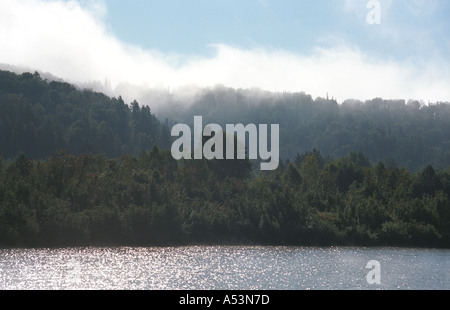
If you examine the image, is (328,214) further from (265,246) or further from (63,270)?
(63,270)

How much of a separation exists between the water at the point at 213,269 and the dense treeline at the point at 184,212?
322 inches

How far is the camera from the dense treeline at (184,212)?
107875 mm

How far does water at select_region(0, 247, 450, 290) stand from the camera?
67.6 meters

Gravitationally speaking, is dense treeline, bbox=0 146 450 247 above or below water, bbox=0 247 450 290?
above

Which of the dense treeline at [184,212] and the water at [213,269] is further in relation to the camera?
the dense treeline at [184,212]

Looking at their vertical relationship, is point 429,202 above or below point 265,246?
above

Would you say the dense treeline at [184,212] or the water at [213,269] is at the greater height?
the dense treeline at [184,212]

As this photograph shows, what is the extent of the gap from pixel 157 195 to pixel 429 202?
60034 mm

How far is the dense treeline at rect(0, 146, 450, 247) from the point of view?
10788 centimetres

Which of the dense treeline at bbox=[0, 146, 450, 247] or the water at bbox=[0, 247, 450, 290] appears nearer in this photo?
the water at bbox=[0, 247, 450, 290]

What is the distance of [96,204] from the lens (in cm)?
12206

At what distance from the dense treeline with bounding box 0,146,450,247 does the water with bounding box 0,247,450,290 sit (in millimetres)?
8182
